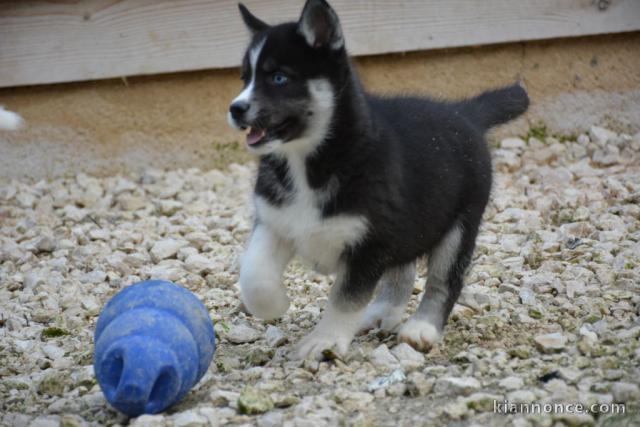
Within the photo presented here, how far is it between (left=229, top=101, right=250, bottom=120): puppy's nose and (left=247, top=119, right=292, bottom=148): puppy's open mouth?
9 centimetres

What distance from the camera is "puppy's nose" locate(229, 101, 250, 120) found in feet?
11.3

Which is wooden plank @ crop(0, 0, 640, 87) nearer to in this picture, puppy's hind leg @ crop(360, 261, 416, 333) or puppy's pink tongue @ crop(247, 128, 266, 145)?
puppy's hind leg @ crop(360, 261, 416, 333)

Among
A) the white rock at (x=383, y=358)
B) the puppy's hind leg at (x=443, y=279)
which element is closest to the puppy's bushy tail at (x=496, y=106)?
the puppy's hind leg at (x=443, y=279)

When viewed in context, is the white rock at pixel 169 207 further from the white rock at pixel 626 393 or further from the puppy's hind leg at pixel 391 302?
the white rock at pixel 626 393

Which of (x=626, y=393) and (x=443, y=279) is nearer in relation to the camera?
(x=626, y=393)

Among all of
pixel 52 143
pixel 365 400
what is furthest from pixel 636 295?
pixel 52 143

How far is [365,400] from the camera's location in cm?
309

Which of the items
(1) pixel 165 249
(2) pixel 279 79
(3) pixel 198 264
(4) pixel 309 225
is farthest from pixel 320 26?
(1) pixel 165 249

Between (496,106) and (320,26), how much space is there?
119 centimetres

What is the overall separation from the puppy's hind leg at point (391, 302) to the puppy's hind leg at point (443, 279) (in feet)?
0.42

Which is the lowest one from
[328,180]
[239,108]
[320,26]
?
[328,180]

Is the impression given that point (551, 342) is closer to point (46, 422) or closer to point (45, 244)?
point (46, 422)

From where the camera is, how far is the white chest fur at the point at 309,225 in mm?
3520

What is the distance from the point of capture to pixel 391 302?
4.16 meters
